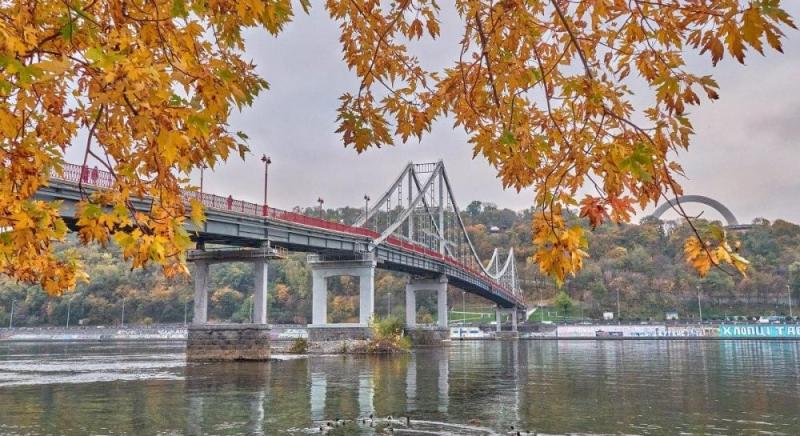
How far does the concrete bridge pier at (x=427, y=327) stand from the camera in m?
78.8

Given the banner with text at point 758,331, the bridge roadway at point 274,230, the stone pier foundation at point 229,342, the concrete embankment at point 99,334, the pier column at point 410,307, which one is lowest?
the concrete embankment at point 99,334

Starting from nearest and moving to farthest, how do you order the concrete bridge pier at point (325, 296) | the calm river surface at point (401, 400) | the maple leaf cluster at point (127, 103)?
the maple leaf cluster at point (127, 103)
the calm river surface at point (401, 400)
the concrete bridge pier at point (325, 296)

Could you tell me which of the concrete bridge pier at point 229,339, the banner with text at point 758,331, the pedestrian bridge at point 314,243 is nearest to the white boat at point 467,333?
the pedestrian bridge at point 314,243

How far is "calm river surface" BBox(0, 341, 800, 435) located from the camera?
59.2 ft

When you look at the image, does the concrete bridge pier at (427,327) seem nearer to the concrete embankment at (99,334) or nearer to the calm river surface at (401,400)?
the calm river surface at (401,400)

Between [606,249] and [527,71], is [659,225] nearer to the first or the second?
[606,249]

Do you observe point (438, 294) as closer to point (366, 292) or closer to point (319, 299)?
point (366, 292)

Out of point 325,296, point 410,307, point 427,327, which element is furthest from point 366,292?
point 410,307

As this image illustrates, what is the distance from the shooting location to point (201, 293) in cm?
5153

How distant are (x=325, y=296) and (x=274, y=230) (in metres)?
13.9

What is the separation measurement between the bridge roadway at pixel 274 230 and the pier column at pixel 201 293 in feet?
9.90

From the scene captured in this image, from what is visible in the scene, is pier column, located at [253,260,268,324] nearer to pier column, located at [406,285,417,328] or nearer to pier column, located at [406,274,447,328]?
pier column, located at [406,285,417,328]

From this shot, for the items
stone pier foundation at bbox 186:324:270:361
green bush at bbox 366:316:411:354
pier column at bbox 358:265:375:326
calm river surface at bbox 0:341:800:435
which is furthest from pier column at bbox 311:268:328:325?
calm river surface at bbox 0:341:800:435

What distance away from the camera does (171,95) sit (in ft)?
11.4
